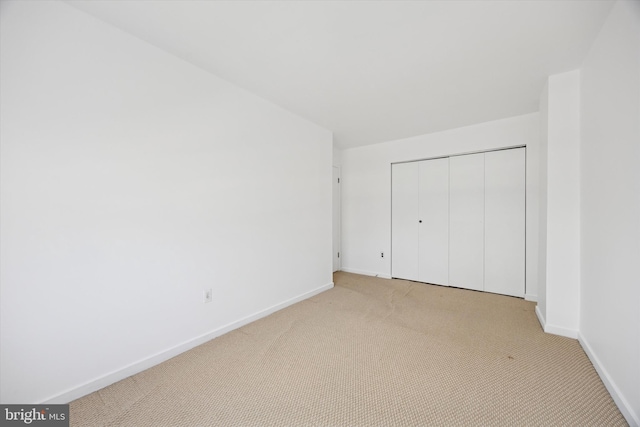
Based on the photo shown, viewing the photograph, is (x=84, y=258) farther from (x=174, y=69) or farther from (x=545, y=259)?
(x=545, y=259)

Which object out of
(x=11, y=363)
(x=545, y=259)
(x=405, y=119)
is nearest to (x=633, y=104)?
(x=545, y=259)

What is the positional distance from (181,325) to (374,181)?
11.5ft

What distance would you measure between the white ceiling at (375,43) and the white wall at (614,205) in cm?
29

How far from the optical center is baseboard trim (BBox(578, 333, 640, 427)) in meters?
1.26

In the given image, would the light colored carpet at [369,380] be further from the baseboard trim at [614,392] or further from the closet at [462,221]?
the closet at [462,221]

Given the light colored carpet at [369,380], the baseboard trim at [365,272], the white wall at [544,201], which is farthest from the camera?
the baseboard trim at [365,272]

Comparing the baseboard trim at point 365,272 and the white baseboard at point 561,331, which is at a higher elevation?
the white baseboard at point 561,331

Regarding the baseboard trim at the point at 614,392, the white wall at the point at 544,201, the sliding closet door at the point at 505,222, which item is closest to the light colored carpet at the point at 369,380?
the baseboard trim at the point at 614,392

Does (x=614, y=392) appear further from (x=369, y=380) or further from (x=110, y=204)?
(x=110, y=204)

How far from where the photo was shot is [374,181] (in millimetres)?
4441

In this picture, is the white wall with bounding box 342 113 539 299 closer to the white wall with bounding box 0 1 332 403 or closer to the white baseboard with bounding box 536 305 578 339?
the white baseboard with bounding box 536 305 578 339

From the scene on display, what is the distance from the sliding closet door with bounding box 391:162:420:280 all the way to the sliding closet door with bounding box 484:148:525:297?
37.6 inches

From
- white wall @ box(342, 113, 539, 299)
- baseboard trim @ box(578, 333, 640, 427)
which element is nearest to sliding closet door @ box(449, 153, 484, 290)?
white wall @ box(342, 113, 539, 299)
